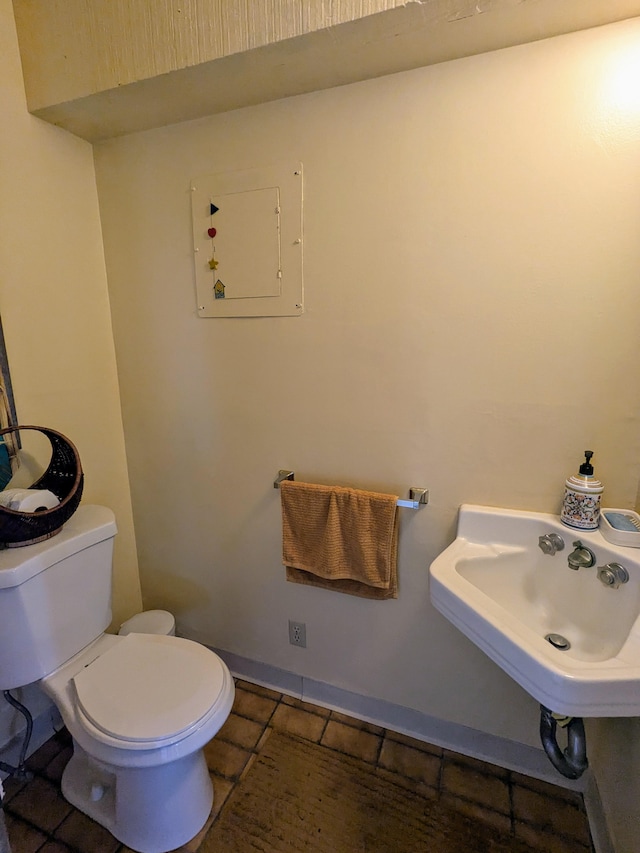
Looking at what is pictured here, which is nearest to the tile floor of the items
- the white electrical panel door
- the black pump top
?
the black pump top

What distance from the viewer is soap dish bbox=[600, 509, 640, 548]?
1.01m

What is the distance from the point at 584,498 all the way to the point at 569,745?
24.3 inches

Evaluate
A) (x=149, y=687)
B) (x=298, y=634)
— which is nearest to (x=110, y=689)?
(x=149, y=687)

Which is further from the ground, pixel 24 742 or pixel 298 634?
pixel 298 634

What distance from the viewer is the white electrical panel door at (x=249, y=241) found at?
50.8 inches

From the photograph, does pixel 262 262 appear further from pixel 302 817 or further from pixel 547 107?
pixel 302 817

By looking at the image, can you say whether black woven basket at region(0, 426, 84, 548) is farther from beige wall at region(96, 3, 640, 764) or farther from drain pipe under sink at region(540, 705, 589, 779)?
drain pipe under sink at region(540, 705, 589, 779)

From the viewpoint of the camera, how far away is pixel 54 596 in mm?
1188

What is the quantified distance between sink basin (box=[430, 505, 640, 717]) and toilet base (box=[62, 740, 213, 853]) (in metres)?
0.86

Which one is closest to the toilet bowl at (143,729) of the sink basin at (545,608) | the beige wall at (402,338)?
the beige wall at (402,338)

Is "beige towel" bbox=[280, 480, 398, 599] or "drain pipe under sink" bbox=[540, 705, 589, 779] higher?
"beige towel" bbox=[280, 480, 398, 599]

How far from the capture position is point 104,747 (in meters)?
1.02

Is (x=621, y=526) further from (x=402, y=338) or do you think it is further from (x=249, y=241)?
(x=249, y=241)

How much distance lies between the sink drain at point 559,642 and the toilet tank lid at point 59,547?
134 centimetres
